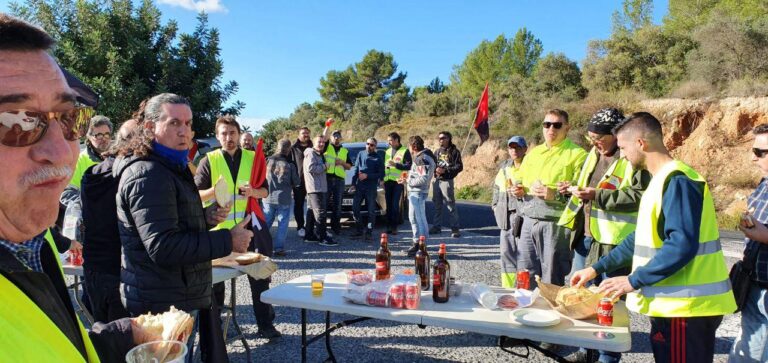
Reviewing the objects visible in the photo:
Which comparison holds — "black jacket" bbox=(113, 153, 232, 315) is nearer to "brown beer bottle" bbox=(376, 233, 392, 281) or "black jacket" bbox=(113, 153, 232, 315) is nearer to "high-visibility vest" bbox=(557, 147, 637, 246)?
"brown beer bottle" bbox=(376, 233, 392, 281)

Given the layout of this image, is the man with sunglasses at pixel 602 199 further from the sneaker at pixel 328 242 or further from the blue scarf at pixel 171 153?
the sneaker at pixel 328 242

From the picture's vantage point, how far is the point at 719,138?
611 inches

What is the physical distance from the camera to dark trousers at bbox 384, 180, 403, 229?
9273 mm

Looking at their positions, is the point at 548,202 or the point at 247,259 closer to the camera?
the point at 247,259

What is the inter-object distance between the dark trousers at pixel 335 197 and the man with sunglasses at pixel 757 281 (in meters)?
6.88

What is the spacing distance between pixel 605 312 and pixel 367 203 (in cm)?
658

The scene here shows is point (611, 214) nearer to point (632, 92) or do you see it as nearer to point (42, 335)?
point (42, 335)

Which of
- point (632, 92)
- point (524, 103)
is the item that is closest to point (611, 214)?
point (632, 92)

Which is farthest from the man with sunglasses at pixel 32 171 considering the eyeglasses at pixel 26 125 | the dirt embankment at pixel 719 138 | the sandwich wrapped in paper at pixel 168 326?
the dirt embankment at pixel 719 138

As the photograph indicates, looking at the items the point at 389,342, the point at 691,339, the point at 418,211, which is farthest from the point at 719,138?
the point at 691,339

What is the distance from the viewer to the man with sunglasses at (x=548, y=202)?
4.03m

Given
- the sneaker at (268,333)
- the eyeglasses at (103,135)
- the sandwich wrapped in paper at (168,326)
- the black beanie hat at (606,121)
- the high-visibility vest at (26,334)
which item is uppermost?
the black beanie hat at (606,121)

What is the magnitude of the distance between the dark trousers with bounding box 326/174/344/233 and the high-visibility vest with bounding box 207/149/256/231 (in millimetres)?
4310

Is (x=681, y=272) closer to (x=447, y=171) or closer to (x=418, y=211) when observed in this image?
(x=418, y=211)
